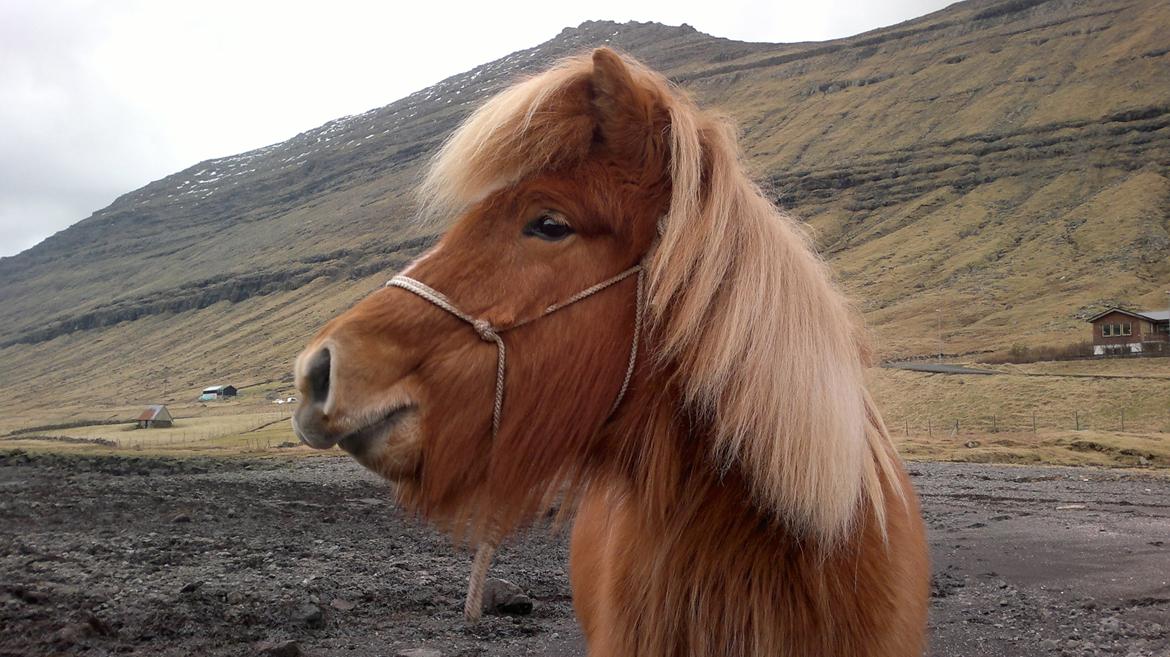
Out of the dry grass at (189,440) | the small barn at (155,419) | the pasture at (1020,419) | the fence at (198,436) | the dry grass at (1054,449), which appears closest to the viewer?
the dry grass at (1054,449)

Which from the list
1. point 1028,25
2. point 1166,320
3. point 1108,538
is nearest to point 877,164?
point 1028,25

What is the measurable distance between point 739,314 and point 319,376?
1280 millimetres

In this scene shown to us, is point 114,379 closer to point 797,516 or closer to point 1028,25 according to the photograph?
point 797,516

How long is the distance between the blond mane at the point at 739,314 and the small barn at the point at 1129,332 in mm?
63158

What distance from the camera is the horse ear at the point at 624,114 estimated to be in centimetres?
249

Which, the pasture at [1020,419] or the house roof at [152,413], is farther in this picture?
the house roof at [152,413]

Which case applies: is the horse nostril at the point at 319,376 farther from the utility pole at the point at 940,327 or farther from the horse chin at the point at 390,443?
the utility pole at the point at 940,327

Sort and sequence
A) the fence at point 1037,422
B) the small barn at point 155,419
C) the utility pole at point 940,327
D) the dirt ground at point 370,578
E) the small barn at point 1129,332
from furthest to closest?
1. the small barn at point 155,419
2. the utility pole at point 940,327
3. the small barn at point 1129,332
4. the fence at point 1037,422
5. the dirt ground at point 370,578

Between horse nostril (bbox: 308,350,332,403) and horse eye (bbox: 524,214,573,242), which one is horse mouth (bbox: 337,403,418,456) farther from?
horse eye (bbox: 524,214,573,242)

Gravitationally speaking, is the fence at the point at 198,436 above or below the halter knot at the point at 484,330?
below

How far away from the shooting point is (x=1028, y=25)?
632 ft

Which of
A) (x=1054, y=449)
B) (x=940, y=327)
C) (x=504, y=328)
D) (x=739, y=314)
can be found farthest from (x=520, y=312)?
(x=940, y=327)

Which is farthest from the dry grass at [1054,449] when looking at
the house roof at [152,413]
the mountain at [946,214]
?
the house roof at [152,413]

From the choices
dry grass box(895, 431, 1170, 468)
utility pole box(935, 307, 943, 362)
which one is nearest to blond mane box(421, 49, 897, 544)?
dry grass box(895, 431, 1170, 468)
